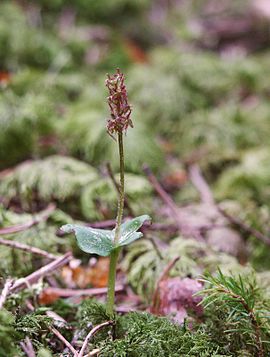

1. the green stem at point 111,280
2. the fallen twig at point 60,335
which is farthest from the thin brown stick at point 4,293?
the green stem at point 111,280

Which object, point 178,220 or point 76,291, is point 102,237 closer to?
point 76,291

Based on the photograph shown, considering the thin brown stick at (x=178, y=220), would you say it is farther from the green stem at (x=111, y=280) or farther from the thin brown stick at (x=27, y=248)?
the green stem at (x=111, y=280)

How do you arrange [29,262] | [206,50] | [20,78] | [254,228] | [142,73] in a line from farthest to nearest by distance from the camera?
[206,50] < [142,73] < [20,78] < [254,228] < [29,262]

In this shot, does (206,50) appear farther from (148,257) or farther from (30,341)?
(30,341)

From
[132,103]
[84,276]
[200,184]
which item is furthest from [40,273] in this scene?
[132,103]

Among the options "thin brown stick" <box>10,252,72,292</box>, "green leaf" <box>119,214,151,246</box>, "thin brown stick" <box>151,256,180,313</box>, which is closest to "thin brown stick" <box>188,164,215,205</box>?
"thin brown stick" <box>151,256,180,313</box>

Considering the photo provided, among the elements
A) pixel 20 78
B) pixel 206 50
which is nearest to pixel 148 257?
pixel 20 78
